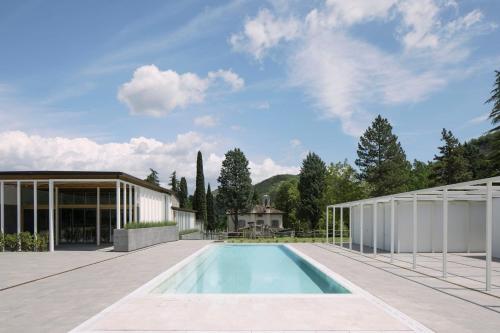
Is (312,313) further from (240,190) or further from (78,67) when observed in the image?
(240,190)

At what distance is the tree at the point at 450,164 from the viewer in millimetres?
45531

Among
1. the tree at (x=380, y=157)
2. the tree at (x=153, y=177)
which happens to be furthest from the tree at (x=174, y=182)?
the tree at (x=380, y=157)

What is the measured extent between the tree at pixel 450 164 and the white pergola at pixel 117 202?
1122 inches

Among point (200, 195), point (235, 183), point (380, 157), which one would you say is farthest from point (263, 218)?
point (380, 157)

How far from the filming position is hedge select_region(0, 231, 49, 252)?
71.4 feet

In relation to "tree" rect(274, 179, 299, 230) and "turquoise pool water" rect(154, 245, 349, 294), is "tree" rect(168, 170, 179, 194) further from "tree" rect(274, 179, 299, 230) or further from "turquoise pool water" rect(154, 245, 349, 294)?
"turquoise pool water" rect(154, 245, 349, 294)

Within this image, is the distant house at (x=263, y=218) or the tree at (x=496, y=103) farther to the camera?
the distant house at (x=263, y=218)

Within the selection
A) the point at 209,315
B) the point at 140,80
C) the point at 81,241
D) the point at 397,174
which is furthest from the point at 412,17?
the point at 397,174

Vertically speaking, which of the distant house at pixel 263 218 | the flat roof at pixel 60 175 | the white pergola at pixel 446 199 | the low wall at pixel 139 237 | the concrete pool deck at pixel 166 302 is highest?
the flat roof at pixel 60 175

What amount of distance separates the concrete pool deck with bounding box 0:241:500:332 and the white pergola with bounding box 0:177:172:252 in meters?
7.00

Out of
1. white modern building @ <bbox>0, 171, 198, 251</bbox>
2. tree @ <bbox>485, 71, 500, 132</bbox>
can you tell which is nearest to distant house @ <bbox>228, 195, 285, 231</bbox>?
tree @ <bbox>485, 71, 500, 132</bbox>

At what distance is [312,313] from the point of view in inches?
311

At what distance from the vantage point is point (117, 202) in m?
22.3

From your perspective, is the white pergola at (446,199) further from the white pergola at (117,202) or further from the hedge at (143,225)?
the white pergola at (117,202)
